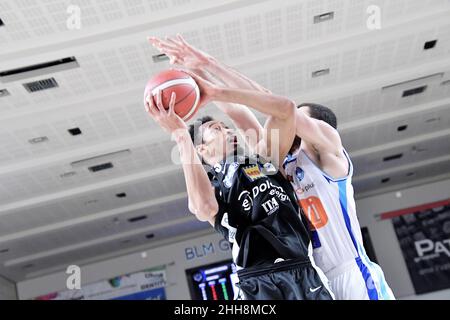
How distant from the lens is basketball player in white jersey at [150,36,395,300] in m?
2.84

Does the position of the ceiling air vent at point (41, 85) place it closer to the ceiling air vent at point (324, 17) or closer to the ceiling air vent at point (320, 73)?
the ceiling air vent at point (324, 17)

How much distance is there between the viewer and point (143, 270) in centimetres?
1898

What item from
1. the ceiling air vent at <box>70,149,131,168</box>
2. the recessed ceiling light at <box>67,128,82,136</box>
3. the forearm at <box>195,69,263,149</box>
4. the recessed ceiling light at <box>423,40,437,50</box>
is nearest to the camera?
the forearm at <box>195,69,263,149</box>

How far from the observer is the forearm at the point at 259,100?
8.09ft

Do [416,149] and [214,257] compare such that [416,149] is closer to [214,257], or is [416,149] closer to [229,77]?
[214,257]

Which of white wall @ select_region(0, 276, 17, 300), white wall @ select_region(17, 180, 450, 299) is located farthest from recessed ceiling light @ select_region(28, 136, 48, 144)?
white wall @ select_region(17, 180, 450, 299)

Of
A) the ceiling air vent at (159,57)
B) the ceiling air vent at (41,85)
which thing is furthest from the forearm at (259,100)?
the ceiling air vent at (41,85)

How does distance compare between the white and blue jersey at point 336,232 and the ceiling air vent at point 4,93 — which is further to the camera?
the ceiling air vent at point 4,93

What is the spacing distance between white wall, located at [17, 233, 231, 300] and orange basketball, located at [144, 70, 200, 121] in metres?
16.1

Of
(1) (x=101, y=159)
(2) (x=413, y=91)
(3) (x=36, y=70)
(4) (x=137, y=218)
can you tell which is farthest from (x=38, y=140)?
(2) (x=413, y=91)

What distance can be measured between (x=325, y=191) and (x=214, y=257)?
15854 mm

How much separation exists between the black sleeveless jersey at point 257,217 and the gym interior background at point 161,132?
4.98 meters

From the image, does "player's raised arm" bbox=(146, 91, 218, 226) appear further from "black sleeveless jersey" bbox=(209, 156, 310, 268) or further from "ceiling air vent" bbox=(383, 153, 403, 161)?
"ceiling air vent" bbox=(383, 153, 403, 161)
